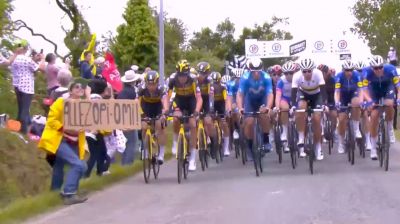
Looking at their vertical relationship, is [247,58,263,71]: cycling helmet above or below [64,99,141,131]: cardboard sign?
above

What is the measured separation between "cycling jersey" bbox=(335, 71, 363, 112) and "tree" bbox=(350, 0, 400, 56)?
2620cm

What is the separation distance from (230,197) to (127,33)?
28.0 metres

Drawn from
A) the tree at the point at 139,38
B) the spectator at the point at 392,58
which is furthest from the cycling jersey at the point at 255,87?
the tree at the point at 139,38

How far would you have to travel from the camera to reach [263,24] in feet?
258

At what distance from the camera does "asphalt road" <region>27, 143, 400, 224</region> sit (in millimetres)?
9711

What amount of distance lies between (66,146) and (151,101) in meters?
3.56

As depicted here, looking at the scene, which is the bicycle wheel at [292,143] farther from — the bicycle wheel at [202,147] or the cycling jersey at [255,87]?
the bicycle wheel at [202,147]

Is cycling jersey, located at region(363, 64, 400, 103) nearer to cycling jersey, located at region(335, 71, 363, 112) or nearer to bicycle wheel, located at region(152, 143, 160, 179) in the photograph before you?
cycling jersey, located at region(335, 71, 363, 112)

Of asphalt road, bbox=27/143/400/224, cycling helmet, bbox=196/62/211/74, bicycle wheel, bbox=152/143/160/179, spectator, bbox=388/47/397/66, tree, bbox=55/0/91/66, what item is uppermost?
tree, bbox=55/0/91/66

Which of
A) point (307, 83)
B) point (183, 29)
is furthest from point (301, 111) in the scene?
point (183, 29)

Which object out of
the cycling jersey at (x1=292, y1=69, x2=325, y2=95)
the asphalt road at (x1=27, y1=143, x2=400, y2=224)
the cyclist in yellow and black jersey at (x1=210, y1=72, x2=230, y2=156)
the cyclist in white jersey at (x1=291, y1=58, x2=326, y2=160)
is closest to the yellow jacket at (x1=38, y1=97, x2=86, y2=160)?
the asphalt road at (x1=27, y1=143, x2=400, y2=224)

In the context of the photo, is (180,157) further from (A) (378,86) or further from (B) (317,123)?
(A) (378,86)

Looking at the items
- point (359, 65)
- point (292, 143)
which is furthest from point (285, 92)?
point (292, 143)

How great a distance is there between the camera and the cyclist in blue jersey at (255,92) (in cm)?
1484
